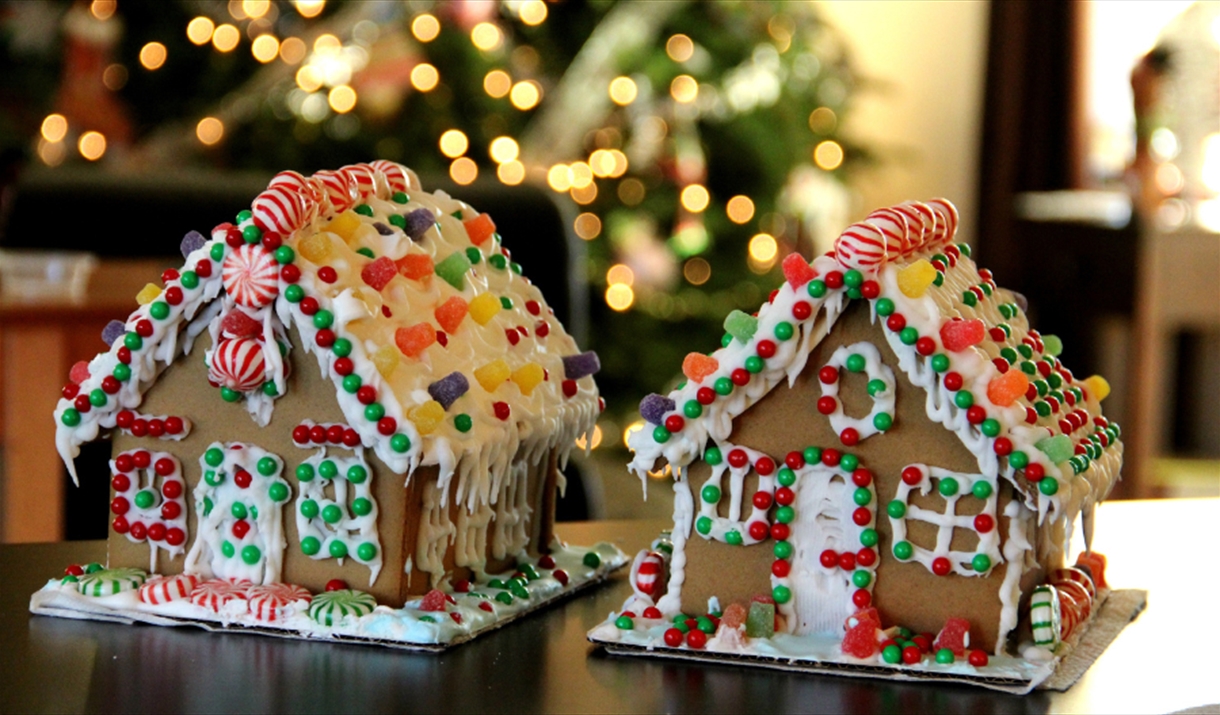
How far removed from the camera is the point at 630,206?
4.02 metres

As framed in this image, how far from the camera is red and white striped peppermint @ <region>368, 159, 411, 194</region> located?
1320mm

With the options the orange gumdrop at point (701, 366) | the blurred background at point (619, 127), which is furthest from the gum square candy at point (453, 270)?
the blurred background at point (619, 127)

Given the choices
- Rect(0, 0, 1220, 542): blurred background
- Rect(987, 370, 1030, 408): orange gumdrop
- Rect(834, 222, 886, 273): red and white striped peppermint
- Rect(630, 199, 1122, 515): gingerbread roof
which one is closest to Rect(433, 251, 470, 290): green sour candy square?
Rect(630, 199, 1122, 515): gingerbread roof

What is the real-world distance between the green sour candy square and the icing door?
34cm

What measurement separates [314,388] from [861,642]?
0.42 m

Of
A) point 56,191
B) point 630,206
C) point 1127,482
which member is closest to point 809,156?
point 630,206

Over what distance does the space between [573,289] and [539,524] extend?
151 centimetres

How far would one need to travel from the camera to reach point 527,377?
128cm

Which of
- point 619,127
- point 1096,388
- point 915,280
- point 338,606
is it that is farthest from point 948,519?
point 619,127

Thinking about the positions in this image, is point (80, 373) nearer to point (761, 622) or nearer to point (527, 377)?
point (527, 377)

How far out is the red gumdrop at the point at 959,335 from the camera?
1055mm

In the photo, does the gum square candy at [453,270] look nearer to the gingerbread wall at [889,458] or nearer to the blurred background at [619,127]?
the gingerbread wall at [889,458]

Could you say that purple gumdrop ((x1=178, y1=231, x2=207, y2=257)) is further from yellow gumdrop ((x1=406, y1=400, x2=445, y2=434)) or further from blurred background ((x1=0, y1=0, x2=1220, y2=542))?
→ blurred background ((x1=0, y1=0, x2=1220, y2=542))

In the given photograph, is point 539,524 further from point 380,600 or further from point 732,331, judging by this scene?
point 732,331
